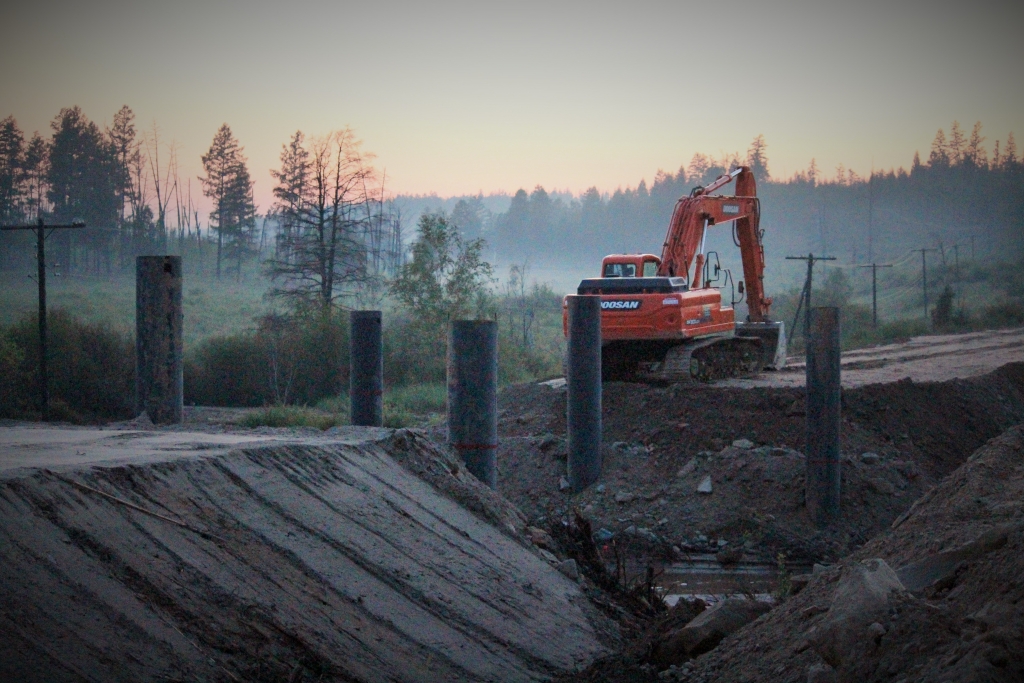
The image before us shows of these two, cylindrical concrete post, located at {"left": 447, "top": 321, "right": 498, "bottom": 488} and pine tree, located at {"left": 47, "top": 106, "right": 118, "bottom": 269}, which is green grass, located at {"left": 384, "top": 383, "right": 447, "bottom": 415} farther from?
pine tree, located at {"left": 47, "top": 106, "right": 118, "bottom": 269}

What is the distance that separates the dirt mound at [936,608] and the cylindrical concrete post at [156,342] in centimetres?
534

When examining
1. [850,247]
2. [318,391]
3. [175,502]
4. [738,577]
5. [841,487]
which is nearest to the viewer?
[175,502]

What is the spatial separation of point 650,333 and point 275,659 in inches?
520

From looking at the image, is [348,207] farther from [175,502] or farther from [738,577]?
[175,502]

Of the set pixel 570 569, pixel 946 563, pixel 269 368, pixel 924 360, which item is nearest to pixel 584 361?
pixel 570 569

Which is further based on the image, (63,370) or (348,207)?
(348,207)

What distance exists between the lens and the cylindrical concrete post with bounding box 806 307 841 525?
12320mm

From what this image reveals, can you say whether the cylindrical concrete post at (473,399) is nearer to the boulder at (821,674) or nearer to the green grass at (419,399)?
the boulder at (821,674)

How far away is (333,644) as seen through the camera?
4773mm

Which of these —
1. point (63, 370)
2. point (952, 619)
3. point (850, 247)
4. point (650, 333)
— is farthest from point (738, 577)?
point (850, 247)

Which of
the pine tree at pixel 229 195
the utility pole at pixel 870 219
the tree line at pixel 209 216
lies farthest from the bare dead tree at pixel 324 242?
the utility pole at pixel 870 219

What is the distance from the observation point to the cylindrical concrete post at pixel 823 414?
40.4 ft

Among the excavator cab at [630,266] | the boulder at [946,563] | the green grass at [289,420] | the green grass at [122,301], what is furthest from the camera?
the green grass at [122,301]

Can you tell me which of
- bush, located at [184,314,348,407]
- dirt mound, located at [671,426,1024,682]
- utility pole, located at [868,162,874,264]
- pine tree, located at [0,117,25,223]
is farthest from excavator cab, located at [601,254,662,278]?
utility pole, located at [868,162,874,264]
